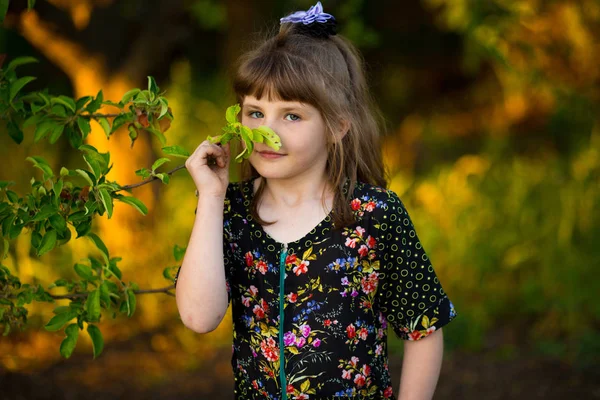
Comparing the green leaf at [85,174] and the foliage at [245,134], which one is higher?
the foliage at [245,134]

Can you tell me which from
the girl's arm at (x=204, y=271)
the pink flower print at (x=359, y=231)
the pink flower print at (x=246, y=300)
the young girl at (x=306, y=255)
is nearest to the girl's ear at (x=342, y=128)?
the young girl at (x=306, y=255)

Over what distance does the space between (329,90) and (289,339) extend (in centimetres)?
60

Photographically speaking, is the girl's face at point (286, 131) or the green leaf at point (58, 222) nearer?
the green leaf at point (58, 222)

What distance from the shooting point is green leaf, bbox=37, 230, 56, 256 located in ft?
4.75

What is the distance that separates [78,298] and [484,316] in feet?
8.31

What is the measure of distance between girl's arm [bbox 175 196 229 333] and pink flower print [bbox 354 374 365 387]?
0.36 metres

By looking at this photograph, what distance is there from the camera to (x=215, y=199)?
1626 millimetres

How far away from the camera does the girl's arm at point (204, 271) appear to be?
1.60 meters

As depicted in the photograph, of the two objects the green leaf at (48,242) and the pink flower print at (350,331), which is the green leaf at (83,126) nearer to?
the green leaf at (48,242)

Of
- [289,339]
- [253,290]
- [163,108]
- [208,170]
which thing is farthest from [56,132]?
[289,339]

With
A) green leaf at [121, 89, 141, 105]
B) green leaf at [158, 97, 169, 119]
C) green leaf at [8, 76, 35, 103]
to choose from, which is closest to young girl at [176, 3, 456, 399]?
green leaf at [158, 97, 169, 119]

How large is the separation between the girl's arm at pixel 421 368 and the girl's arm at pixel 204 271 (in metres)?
0.50

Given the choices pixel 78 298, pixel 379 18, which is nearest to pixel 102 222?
pixel 78 298

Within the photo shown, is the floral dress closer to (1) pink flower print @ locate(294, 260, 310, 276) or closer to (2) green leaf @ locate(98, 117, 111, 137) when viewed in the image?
(1) pink flower print @ locate(294, 260, 310, 276)
